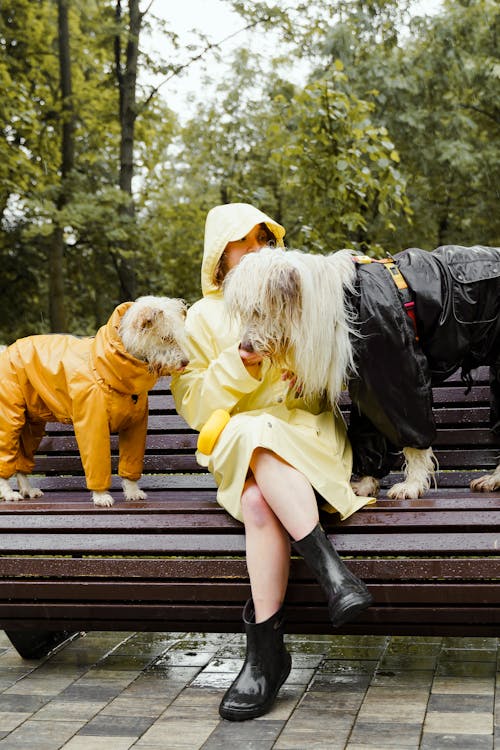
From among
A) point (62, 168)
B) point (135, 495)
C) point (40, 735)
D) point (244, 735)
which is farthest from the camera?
point (62, 168)

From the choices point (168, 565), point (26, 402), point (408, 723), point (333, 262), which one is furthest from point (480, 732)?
point (26, 402)

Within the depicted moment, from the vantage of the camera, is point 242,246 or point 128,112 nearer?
point 242,246

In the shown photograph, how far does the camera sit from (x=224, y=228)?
3.56 meters

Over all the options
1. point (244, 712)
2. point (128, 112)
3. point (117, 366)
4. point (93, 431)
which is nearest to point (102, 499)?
point (93, 431)

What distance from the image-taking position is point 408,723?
9.10 feet

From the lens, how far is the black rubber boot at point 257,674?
2.85 meters

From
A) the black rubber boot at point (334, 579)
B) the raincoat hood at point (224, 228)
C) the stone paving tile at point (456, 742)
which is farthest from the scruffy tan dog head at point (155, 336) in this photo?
the stone paving tile at point (456, 742)

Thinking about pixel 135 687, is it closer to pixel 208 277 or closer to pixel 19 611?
pixel 19 611

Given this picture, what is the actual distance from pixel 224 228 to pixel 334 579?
4.81 ft

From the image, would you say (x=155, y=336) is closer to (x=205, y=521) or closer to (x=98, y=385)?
(x=98, y=385)

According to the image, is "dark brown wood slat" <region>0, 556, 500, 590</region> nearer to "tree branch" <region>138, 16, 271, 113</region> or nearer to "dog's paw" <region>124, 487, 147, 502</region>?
"dog's paw" <region>124, 487, 147, 502</region>

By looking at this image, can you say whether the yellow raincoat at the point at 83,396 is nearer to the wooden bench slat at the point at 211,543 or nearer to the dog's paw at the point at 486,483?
the wooden bench slat at the point at 211,543

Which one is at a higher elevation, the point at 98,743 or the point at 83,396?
the point at 83,396

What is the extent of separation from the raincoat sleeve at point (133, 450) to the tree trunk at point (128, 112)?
946 centimetres
